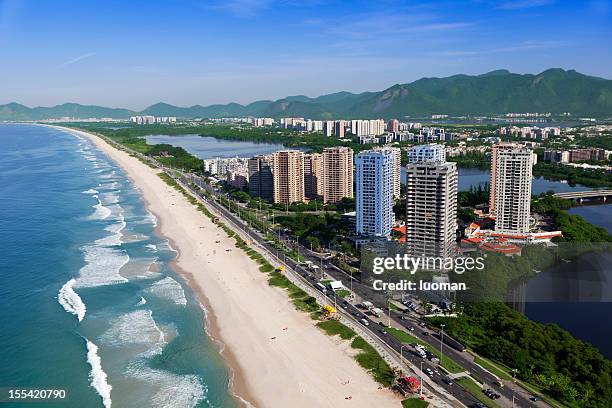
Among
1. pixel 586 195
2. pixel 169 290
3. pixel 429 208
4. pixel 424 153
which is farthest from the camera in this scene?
pixel 586 195

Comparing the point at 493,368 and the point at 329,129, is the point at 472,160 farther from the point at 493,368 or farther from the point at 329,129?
the point at 493,368

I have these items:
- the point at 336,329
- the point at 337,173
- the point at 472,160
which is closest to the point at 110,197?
the point at 337,173

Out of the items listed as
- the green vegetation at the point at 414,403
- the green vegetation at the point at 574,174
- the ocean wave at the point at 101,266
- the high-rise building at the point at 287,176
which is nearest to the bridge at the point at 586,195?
the green vegetation at the point at 574,174

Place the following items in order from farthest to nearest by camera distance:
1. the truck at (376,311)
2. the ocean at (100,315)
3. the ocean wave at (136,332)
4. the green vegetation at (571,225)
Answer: the green vegetation at (571,225) → the truck at (376,311) → the ocean wave at (136,332) → the ocean at (100,315)

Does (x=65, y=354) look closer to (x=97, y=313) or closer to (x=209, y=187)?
(x=97, y=313)

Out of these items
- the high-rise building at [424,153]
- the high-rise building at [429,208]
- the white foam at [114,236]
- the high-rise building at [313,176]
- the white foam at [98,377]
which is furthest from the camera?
the high-rise building at [313,176]

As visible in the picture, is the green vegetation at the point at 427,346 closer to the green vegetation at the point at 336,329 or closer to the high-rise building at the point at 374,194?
the green vegetation at the point at 336,329

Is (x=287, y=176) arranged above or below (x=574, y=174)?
above
